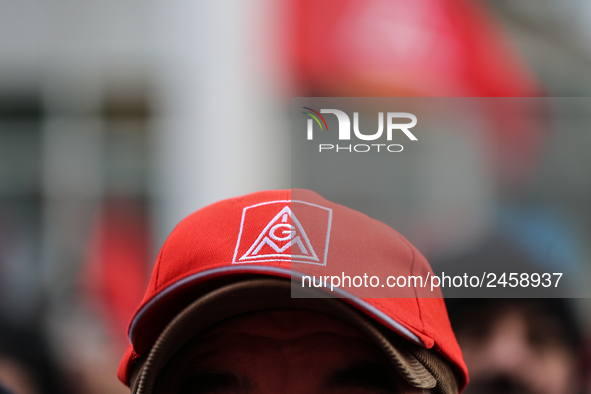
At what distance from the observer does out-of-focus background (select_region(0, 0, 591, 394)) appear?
2.80 m

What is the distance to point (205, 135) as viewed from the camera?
4.41m

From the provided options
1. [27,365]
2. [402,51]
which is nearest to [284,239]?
[27,365]

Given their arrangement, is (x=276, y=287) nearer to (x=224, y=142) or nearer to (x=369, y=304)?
(x=369, y=304)

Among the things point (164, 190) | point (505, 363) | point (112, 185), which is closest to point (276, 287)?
point (505, 363)

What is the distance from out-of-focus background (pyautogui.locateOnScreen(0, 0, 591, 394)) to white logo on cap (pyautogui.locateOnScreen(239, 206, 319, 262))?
1.39 metres

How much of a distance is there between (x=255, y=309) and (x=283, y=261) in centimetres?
11

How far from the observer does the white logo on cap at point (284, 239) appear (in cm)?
88

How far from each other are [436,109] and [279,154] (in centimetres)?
126

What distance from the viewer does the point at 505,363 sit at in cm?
204

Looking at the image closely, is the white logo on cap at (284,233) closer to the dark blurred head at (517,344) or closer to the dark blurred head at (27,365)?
the dark blurred head at (517,344)

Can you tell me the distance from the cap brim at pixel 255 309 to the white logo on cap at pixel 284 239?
0.05 metres

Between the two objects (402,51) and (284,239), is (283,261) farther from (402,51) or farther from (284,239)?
(402,51)

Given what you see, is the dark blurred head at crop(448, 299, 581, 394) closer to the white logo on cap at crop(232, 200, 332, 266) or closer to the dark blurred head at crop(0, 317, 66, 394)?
the white logo on cap at crop(232, 200, 332, 266)

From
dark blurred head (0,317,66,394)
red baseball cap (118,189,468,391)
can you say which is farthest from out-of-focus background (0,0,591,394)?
red baseball cap (118,189,468,391)
